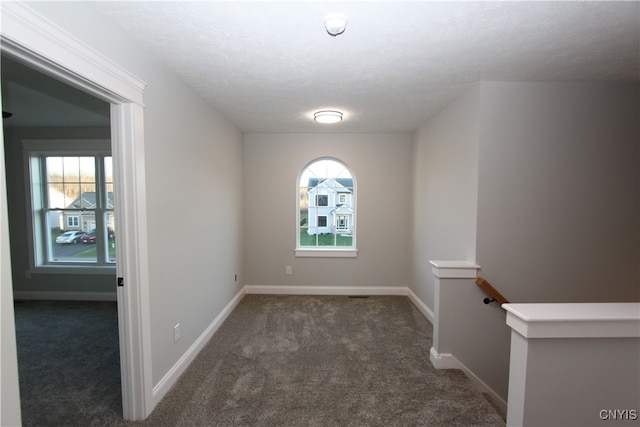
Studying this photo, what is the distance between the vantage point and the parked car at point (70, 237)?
4.27 metres

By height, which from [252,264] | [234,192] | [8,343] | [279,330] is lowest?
[279,330]

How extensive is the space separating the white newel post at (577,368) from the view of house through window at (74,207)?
4939mm

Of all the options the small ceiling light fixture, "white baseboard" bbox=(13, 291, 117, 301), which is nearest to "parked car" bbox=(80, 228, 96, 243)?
"white baseboard" bbox=(13, 291, 117, 301)

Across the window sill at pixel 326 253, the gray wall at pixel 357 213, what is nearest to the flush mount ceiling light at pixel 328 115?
the gray wall at pixel 357 213

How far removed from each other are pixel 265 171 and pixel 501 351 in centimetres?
349

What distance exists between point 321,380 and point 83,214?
418 cm

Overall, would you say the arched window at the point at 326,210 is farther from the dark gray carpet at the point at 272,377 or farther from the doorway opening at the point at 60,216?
the doorway opening at the point at 60,216

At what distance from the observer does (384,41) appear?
177 cm

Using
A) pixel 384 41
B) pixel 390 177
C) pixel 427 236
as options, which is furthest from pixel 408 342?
pixel 384 41

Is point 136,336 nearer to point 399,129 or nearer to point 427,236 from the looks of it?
point 427,236

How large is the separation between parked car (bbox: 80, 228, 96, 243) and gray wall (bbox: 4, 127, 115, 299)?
491 mm

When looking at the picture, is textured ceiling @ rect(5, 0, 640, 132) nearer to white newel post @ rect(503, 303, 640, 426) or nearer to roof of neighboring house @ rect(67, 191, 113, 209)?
white newel post @ rect(503, 303, 640, 426)

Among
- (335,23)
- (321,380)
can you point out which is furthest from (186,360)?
(335,23)

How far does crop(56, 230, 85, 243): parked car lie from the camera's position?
4.27 m
